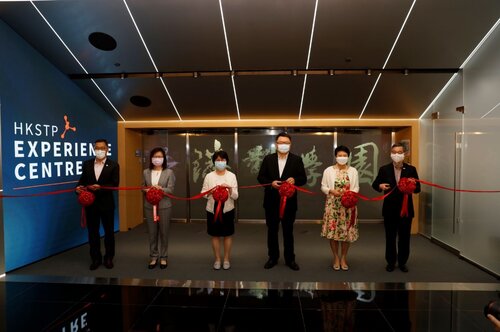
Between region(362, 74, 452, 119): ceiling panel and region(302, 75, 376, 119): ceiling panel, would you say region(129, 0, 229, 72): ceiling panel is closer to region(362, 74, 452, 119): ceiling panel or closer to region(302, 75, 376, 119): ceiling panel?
region(302, 75, 376, 119): ceiling panel

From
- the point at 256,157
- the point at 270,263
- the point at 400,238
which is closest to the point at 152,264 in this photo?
the point at 270,263

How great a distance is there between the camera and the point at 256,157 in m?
6.93

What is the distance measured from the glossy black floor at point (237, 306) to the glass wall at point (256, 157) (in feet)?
11.1

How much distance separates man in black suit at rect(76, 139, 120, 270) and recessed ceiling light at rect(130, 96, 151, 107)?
1.74 meters

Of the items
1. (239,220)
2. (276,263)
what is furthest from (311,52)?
(239,220)

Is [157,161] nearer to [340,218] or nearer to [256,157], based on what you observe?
[340,218]

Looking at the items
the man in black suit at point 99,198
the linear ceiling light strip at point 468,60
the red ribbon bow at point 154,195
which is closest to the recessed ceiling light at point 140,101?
the man in black suit at point 99,198

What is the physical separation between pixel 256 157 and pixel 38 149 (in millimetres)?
3906

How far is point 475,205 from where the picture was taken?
4250 mm

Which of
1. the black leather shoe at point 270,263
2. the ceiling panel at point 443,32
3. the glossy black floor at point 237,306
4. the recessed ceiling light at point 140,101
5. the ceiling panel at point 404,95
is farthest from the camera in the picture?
the recessed ceiling light at point 140,101

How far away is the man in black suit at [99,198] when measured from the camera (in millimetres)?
4113

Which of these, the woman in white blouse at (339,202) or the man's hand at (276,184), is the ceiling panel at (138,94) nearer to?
the man's hand at (276,184)

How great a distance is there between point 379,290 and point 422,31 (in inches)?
123

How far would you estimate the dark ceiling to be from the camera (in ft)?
12.7
